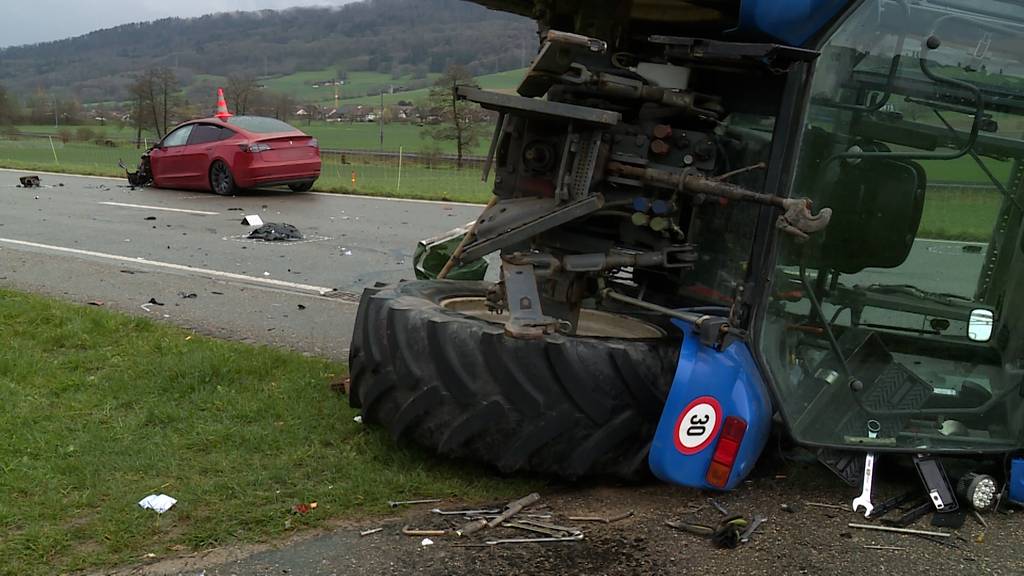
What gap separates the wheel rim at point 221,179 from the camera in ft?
52.7

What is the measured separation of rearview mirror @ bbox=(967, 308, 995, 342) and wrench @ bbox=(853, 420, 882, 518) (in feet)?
1.86

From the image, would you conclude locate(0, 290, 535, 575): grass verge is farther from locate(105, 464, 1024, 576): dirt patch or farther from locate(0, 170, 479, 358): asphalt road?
locate(0, 170, 479, 358): asphalt road

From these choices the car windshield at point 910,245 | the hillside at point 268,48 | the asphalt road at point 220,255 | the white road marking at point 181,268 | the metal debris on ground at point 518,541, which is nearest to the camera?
the metal debris on ground at point 518,541

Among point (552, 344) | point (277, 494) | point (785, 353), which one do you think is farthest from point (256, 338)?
point (785, 353)

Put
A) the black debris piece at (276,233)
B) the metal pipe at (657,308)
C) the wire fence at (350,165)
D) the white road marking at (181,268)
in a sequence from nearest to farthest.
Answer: the metal pipe at (657,308), the white road marking at (181,268), the black debris piece at (276,233), the wire fence at (350,165)

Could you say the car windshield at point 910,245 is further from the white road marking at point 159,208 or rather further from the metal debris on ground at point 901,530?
the white road marking at point 159,208

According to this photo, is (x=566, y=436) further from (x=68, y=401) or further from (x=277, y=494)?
(x=68, y=401)

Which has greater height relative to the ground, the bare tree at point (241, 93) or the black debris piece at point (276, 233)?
the bare tree at point (241, 93)

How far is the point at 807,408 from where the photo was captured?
3.46 metres

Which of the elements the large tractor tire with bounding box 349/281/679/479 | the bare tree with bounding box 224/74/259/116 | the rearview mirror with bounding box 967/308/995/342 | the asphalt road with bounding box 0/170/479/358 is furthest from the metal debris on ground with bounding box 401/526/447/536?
the bare tree with bounding box 224/74/259/116

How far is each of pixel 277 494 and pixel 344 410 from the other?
944mm

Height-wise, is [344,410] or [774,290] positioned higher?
[774,290]

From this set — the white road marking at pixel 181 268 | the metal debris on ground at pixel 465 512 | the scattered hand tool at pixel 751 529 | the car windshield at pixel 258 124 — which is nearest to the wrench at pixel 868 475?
the scattered hand tool at pixel 751 529

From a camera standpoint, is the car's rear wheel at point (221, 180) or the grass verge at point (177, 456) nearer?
the grass verge at point (177, 456)
